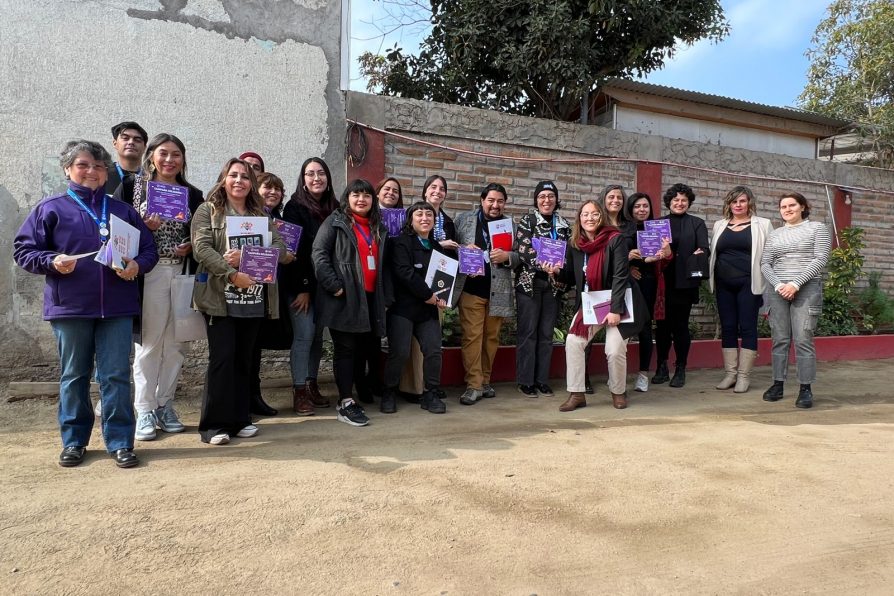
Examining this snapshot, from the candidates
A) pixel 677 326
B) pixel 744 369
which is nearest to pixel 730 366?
pixel 744 369

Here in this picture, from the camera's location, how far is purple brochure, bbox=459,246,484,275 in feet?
15.6

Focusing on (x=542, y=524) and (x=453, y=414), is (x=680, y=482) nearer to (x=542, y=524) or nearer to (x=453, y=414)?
(x=542, y=524)

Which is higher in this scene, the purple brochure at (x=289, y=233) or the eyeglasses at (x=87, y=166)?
the eyeglasses at (x=87, y=166)

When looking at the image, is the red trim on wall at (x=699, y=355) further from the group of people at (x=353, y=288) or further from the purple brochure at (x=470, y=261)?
the purple brochure at (x=470, y=261)

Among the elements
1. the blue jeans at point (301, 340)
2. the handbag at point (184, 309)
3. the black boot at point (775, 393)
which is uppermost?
the handbag at point (184, 309)

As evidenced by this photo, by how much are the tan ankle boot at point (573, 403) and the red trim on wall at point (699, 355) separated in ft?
3.53

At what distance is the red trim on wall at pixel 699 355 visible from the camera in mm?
5555

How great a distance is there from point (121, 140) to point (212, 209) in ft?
2.51

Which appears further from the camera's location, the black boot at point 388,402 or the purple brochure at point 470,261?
the purple brochure at point 470,261

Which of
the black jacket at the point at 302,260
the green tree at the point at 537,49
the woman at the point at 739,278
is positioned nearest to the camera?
the black jacket at the point at 302,260

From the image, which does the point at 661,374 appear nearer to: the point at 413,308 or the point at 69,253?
the point at 413,308

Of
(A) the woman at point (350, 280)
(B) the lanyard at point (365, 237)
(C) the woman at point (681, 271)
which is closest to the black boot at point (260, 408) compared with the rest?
(A) the woman at point (350, 280)

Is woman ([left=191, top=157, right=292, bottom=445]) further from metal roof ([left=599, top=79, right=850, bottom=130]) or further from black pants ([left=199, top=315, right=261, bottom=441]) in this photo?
metal roof ([left=599, top=79, right=850, bottom=130])

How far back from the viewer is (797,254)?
4.88 metres
